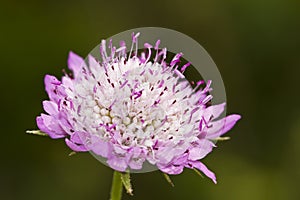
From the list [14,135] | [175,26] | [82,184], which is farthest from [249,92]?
[14,135]

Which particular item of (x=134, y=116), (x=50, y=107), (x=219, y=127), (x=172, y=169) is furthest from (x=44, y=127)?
(x=219, y=127)

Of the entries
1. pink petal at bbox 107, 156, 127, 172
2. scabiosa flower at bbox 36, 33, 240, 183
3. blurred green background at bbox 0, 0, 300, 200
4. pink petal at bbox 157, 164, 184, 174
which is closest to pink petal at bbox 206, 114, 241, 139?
scabiosa flower at bbox 36, 33, 240, 183

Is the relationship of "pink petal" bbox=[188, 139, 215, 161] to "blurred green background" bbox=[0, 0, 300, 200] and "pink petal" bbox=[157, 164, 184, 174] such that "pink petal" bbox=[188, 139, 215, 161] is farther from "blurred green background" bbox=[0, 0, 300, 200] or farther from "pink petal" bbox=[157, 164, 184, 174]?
"blurred green background" bbox=[0, 0, 300, 200]

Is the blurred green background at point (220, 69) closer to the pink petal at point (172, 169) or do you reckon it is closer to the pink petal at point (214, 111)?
the pink petal at point (214, 111)

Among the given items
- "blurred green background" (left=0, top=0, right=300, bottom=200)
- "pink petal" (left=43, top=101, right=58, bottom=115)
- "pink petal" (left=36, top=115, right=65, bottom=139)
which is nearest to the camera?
"pink petal" (left=36, top=115, right=65, bottom=139)

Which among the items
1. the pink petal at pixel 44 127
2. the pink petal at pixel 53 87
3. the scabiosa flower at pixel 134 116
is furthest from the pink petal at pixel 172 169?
the pink petal at pixel 53 87

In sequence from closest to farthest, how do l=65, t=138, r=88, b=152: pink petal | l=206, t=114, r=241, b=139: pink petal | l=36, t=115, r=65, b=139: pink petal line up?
1. l=65, t=138, r=88, b=152: pink petal
2. l=36, t=115, r=65, b=139: pink petal
3. l=206, t=114, r=241, b=139: pink petal

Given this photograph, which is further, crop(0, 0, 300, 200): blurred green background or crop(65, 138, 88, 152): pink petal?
crop(0, 0, 300, 200): blurred green background
